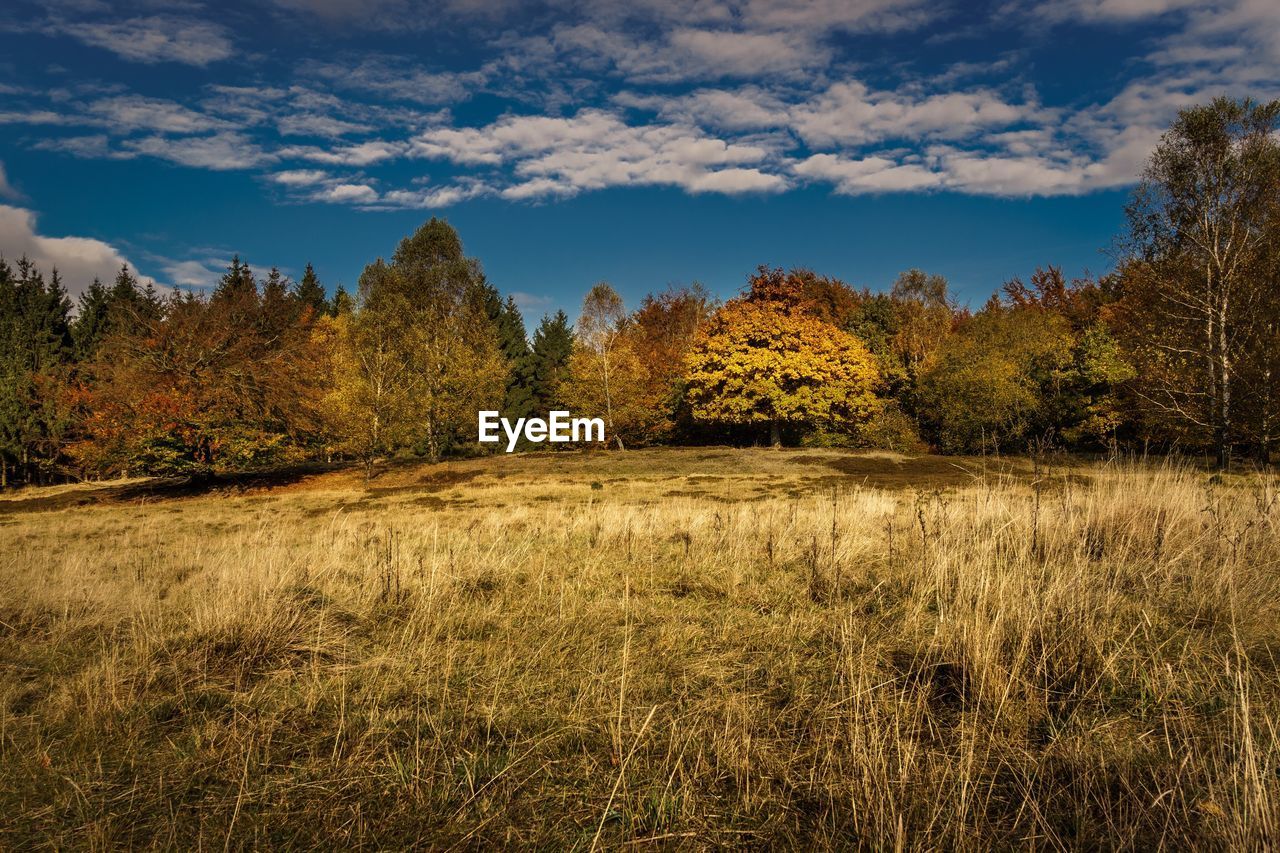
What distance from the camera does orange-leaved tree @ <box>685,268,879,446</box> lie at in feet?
126

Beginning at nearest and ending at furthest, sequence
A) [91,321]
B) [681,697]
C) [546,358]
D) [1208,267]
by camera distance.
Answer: [681,697] → [1208,267] → [91,321] → [546,358]

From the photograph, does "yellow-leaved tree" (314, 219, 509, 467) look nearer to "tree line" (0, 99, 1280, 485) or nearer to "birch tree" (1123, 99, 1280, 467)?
"tree line" (0, 99, 1280, 485)

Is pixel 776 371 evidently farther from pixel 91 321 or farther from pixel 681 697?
pixel 91 321

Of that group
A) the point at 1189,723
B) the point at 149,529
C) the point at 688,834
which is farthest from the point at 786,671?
the point at 149,529

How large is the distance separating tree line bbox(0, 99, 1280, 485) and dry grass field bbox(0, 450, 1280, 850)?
884 centimetres

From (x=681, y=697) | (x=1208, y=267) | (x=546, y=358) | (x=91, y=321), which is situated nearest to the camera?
(x=681, y=697)

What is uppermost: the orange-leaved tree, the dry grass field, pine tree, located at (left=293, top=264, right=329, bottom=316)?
pine tree, located at (left=293, top=264, right=329, bottom=316)

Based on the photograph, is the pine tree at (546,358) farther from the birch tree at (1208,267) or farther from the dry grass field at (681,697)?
the dry grass field at (681,697)

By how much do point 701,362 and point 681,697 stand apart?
36.9 m

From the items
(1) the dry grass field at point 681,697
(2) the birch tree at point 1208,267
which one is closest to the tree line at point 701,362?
(2) the birch tree at point 1208,267

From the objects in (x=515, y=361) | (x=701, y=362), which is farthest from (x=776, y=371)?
(x=515, y=361)

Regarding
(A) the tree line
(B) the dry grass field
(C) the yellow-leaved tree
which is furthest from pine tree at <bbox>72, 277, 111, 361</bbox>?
(B) the dry grass field

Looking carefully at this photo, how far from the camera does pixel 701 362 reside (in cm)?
3988

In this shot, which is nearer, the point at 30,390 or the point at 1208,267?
the point at 1208,267
